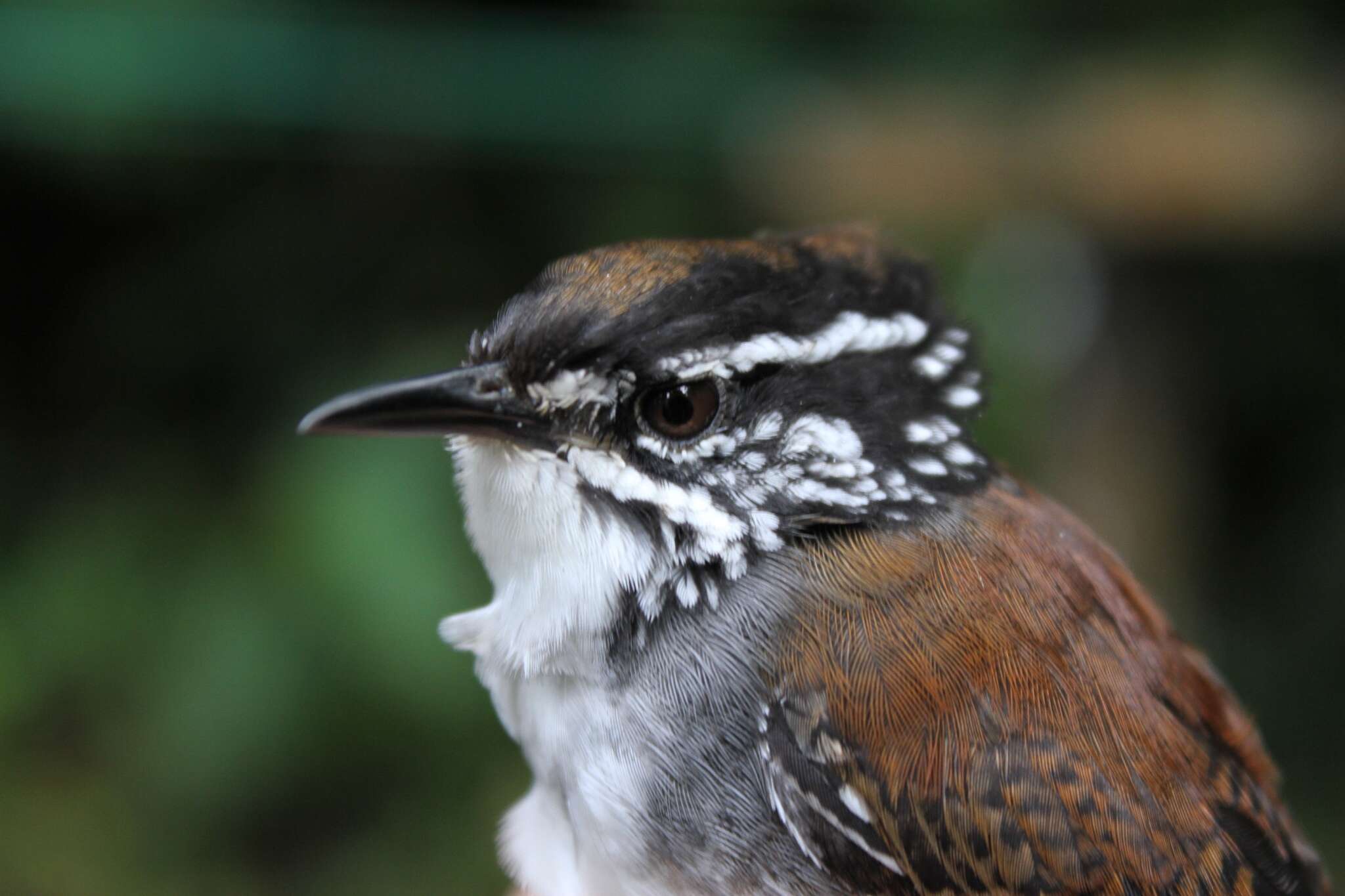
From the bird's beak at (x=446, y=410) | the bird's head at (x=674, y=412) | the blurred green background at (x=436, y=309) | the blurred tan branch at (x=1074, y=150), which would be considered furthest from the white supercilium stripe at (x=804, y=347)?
the blurred tan branch at (x=1074, y=150)

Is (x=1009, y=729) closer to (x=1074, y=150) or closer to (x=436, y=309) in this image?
(x=436, y=309)

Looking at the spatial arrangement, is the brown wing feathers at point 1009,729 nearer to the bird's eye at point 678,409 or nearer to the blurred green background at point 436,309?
the bird's eye at point 678,409

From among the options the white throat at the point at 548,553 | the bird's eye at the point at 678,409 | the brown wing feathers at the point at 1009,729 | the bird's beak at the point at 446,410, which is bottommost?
the brown wing feathers at the point at 1009,729

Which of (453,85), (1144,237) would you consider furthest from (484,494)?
(1144,237)

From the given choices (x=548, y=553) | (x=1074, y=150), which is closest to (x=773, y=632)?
(x=548, y=553)

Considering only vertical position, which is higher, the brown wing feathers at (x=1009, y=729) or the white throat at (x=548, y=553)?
the white throat at (x=548, y=553)

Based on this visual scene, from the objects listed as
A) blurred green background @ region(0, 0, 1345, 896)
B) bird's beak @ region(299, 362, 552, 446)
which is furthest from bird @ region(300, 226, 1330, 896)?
blurred green background @ region(0, 0, 1345, 896)
